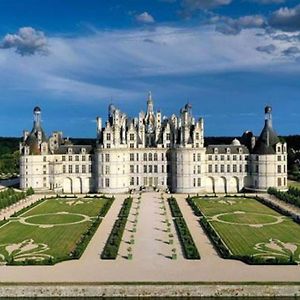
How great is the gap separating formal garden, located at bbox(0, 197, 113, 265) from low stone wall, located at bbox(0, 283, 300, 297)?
5168 millimetres

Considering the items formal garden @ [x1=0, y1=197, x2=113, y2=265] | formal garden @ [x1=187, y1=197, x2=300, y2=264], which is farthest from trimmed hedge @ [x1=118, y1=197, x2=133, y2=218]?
formal garden @ [x1=187, y1=197, x2=300, y2=264]

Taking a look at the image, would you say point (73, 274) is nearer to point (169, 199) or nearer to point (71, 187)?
point (169, 199)

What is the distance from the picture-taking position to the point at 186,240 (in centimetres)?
4375

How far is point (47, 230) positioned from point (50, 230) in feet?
0.94

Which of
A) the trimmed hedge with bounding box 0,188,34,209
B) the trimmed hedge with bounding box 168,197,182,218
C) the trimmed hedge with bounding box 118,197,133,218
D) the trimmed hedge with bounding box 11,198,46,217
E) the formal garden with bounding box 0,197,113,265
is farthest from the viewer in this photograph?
the trimmed hedge with bounding box 0,188,34,209

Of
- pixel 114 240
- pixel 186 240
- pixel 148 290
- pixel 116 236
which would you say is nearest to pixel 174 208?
pixel 116 236

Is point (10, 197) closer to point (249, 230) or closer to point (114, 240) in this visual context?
point (114, 240)

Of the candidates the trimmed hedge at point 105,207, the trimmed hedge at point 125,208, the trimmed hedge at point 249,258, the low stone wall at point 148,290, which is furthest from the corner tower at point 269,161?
the low stone wall at point 148,290

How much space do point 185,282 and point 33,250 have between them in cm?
1434

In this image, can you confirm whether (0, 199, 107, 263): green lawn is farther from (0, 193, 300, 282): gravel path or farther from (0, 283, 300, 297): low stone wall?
(0, 283, 300, 297): low stone wall

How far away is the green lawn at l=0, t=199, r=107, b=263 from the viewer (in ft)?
133

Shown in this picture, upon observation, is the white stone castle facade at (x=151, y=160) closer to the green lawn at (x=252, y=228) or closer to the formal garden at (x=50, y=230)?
the formal garden at (x=50, y=230)

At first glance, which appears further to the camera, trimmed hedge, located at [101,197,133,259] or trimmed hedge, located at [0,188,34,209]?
trimmed hedge, located at [0,188,34,209]

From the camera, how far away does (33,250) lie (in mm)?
41375
